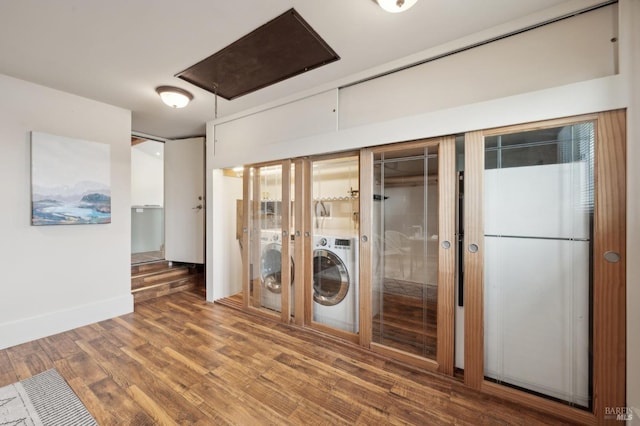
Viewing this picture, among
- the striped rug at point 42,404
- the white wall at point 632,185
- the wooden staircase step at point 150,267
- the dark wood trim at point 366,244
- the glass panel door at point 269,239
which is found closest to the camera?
the white wall at point 632,185

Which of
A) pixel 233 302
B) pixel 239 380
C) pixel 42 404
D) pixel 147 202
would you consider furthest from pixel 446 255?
pixel 147 202

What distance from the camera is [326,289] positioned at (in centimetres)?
274

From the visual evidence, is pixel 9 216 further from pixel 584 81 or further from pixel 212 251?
pixel 584 81

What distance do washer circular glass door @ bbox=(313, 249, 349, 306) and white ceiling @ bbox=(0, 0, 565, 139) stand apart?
182cm

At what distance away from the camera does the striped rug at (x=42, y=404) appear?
4.94 ft

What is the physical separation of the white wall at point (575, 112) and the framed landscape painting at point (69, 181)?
2962 millimetres

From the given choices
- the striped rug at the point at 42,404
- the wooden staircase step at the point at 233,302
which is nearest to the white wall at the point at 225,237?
the wooden staircase step at the point at 233,302

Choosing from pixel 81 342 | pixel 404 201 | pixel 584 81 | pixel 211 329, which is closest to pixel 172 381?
pixel 211 329

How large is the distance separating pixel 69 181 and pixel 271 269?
242cm

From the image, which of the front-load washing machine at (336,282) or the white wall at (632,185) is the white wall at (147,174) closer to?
the front-load washing machine at (336,282)

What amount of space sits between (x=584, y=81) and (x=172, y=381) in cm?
340

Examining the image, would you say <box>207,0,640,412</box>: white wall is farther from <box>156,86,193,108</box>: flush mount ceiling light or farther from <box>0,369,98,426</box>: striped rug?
<box>0,369,98,426</box>: striped rug

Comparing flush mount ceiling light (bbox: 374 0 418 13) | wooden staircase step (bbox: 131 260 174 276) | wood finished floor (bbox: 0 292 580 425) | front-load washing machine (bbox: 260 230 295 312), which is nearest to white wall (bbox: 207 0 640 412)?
flush mount ceiling light (bbox: 374 0 418 13)

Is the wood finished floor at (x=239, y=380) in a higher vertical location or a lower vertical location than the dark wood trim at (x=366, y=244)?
lower
